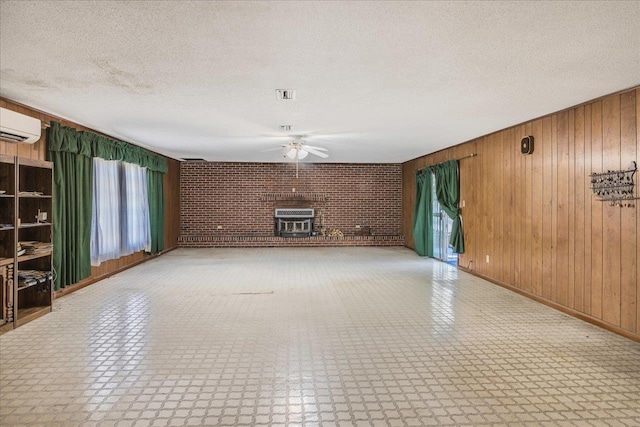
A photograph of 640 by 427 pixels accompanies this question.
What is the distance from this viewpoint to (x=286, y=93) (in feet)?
12.0

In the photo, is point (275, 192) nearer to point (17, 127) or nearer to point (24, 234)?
point (24, 234)

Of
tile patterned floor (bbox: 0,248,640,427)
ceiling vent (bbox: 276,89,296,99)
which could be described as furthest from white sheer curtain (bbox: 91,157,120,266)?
ceiling vent (bbox: 276,89,296,99)

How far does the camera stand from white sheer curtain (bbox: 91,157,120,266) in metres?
5.77

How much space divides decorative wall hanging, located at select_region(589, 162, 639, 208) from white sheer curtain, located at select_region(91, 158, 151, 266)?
20.3 feet

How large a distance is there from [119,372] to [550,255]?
4.48m

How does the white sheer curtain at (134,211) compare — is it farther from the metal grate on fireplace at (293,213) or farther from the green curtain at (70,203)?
the metal grate on fireplace at (293,213)

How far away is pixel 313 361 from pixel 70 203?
3874mm

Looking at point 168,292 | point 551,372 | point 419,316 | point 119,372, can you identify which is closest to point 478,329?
point 419,316

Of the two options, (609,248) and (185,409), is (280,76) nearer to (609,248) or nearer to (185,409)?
(185,409)

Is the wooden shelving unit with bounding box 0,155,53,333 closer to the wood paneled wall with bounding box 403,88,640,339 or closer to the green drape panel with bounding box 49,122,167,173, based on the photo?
the green drape panel with bounding box 49,122,167,173

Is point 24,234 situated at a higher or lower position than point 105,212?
lower

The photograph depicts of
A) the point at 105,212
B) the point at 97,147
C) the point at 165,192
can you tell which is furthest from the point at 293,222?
the point at 97,147

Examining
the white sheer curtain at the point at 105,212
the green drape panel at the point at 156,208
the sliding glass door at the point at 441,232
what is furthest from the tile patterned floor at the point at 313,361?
the green drape panel at the point at 156,208

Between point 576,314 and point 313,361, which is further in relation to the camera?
point 576,314
